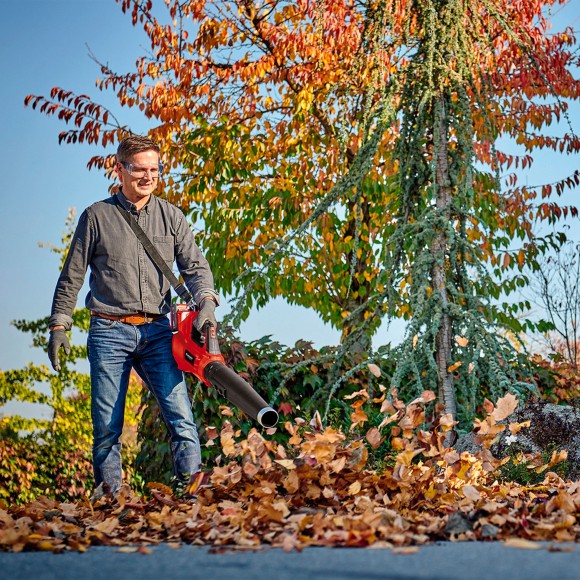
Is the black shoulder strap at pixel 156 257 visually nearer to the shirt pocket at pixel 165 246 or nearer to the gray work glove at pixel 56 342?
the shirt pocket at pixel 165 246

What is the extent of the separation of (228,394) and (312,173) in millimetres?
6025

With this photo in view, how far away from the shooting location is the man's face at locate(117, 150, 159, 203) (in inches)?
173

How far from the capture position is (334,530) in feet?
9.85

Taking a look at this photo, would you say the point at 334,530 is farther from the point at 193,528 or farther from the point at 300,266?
the point at 300,266

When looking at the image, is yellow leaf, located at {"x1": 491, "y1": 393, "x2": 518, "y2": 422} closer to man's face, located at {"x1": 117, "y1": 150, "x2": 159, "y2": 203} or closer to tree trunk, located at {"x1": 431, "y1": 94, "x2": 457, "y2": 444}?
tree trunk, located at {"x1": 431, "y1": 94, "x2": 457, "y2": 444}

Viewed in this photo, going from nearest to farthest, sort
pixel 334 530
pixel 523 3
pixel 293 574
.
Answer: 1. pixel 293 574
2. pixel 334 530
3. pixel 523 3

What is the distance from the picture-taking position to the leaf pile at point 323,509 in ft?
9.82

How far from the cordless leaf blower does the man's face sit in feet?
2.40

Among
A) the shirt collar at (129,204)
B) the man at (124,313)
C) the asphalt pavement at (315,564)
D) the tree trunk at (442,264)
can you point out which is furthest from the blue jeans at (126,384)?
the tree trunk at (442,264)

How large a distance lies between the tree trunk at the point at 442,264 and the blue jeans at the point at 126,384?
6.08 feet

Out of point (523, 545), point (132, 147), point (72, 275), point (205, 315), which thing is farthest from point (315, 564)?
point (132, 147)

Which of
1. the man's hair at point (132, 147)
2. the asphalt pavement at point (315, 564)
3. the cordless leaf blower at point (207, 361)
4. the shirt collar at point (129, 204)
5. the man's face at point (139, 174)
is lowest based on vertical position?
the asphalt pavement at point (315, 564)

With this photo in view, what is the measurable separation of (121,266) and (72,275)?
33cm

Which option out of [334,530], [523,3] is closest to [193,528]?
[334,530]
